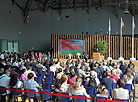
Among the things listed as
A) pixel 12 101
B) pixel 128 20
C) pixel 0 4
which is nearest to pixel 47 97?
pixel 12 101

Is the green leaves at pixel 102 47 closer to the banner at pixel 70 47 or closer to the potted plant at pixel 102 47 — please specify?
the potted plant at pixel 102 47

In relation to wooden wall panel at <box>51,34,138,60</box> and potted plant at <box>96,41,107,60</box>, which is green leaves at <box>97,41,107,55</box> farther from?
wooden wall panel at <box>51,34,138,60</box>

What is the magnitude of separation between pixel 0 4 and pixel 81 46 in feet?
34.5

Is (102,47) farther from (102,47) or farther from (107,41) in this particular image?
(107,41)

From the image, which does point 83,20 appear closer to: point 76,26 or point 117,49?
point 76,26

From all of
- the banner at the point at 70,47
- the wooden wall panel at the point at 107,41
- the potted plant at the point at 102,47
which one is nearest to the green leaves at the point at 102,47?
the potted plant at the point at 102,47

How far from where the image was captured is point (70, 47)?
73.3 feet

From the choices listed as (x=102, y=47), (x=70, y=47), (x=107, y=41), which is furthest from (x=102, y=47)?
(x=70, y=47)

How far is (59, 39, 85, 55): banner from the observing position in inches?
880

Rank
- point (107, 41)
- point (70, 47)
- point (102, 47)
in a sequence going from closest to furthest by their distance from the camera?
point (102, 47) < point (70, 47) < point (107, 41)

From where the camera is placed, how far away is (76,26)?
25.7 m

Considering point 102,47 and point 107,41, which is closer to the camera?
point 102,47

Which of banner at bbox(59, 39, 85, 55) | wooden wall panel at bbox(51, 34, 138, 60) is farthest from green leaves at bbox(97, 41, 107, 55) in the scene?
banner at bbox(59, 39, 85, 55)

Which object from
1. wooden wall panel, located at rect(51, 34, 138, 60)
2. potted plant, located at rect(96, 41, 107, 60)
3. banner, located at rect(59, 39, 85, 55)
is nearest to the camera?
potted plant, located at rect(96, 41, 107, 60)
